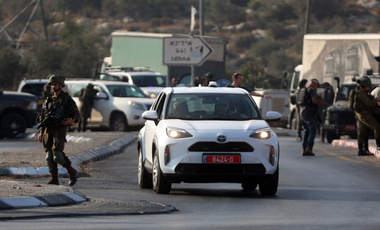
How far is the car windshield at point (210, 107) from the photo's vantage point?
34.8 feet

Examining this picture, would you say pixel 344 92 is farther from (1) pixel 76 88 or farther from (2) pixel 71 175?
(2) pixel 71 175

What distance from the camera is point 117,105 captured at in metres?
26.0

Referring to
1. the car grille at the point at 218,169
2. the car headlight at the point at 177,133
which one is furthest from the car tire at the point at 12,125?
the car grille at the point at 218,169

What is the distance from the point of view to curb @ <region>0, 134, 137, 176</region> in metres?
12.4

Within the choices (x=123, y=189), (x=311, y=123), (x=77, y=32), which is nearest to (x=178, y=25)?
(x=77, y=32)

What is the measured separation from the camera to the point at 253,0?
371ft

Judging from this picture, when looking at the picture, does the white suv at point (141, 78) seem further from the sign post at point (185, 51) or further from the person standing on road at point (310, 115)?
the person standing on road at point (310, 115)

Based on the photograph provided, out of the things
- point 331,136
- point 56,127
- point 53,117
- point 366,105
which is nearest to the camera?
point 53,117

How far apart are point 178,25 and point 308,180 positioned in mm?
91293

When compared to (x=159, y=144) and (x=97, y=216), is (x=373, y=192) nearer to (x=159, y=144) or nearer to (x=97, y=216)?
(x=159, y=144)

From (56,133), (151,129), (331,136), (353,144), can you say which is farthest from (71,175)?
(331,136)

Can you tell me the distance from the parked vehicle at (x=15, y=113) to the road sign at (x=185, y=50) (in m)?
4.92

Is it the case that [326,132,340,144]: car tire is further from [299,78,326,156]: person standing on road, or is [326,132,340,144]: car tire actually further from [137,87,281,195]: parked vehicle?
[137,87,281,195]: parked vehicle

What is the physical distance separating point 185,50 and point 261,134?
1602 cm
